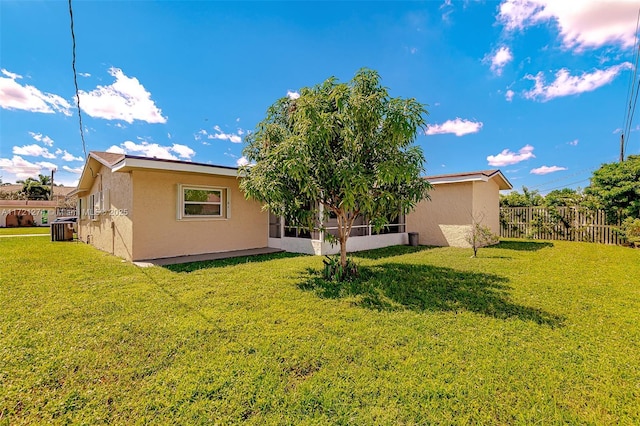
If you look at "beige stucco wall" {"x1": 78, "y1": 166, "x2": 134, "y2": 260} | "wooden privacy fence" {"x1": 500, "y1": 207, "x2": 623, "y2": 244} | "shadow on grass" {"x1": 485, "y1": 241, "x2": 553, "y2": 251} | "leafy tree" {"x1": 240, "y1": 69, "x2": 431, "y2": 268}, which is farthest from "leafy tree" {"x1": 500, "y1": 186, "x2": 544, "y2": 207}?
"beige stucco wall" {"x1": 78, "y1": 166, "x2": 134, "y2": 260}

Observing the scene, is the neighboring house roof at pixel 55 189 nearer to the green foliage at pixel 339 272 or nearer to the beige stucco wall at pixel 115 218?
the beige stucco wall at pixel 115 218

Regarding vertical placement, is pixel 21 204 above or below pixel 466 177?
below

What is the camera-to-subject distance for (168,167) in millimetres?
8688

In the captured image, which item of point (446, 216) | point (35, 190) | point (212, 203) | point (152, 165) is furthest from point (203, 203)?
point (35, 190)

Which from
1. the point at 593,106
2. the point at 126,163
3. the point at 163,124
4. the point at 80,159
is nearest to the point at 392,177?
the point at 126,163

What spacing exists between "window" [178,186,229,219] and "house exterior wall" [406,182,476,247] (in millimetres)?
8319

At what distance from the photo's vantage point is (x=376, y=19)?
31.9ft

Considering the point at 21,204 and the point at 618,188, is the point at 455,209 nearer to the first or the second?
the point at 618,188

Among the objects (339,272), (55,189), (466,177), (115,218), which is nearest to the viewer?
(339,272)

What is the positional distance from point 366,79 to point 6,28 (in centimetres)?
934

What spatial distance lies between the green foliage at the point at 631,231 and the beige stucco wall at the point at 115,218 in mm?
19366

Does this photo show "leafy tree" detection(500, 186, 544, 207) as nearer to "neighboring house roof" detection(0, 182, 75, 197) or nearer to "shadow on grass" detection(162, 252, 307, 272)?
"shadow on grass" detection(162, 252, 307, 272)

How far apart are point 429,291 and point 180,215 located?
27.4 feet

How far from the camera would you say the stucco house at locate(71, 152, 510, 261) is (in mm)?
8938
